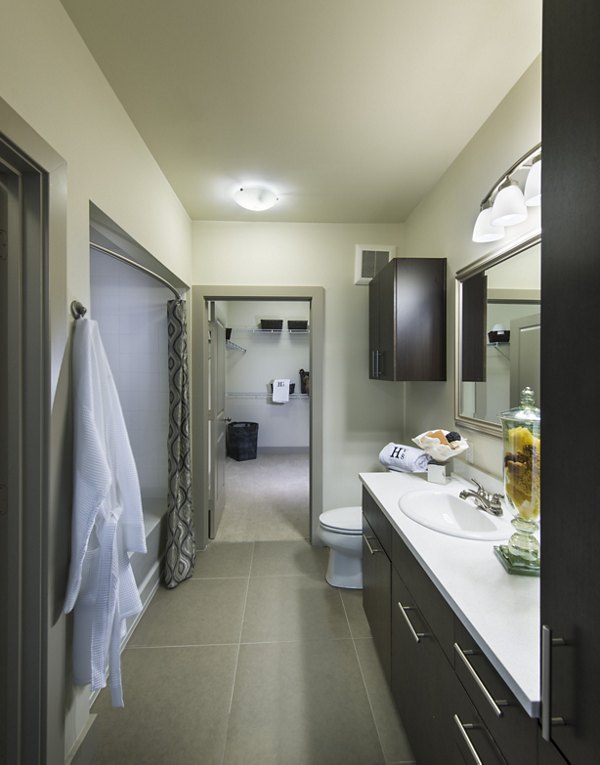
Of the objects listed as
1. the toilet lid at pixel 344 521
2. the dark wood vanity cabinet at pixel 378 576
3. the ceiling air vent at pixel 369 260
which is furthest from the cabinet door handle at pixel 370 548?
the ceiling air vent at pixel 369 260

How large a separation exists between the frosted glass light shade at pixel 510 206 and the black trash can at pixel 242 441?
15.4 ft

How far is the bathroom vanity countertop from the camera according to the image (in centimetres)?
68

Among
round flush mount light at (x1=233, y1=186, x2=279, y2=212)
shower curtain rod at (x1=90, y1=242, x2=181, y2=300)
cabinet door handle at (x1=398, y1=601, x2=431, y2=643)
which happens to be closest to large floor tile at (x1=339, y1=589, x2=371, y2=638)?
cabinet door handle at (x1=398, y1=601, x2=431, y2=643)

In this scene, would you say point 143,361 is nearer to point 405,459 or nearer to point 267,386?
point 405,459

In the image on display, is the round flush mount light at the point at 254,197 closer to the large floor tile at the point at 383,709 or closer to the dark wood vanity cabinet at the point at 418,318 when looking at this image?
the dark wood vanity cabinet at the point at 418,318

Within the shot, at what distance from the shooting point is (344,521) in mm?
2273

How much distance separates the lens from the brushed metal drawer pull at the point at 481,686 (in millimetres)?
713

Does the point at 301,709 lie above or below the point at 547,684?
below

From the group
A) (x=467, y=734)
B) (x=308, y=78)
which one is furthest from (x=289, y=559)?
(x=308, y=78)

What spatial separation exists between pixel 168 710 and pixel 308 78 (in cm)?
273

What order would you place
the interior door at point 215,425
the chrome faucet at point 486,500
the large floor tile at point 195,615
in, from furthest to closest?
the interior door at point 215,425 → the large floor tile at point 195,615 → the chrome faucet at point 486,500

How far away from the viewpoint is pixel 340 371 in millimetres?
2805

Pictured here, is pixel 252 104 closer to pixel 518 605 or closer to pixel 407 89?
pixel 407 89

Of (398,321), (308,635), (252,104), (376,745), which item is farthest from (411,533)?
(252,104)
